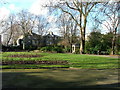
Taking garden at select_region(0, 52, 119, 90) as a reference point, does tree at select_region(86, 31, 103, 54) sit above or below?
above

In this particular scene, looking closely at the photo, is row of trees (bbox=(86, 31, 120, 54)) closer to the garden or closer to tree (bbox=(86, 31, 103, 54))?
tree (bbox=(86, 31, 103, 54))

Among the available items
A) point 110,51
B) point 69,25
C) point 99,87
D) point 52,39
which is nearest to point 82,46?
point 110,51

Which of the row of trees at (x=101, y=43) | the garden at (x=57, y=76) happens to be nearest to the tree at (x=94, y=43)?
the row of trees at (x=101, y=43)

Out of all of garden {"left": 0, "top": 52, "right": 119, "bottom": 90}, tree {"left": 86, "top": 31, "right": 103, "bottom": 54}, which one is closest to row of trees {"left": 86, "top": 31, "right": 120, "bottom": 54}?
tree {"left": 86, "top": 31, "right": 103, "bottom": 54}

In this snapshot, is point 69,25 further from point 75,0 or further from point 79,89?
point 79,89

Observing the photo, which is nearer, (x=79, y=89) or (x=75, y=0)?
(x=79, y=89)

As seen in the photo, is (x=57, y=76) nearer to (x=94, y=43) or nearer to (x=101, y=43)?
(x=101, y=43)

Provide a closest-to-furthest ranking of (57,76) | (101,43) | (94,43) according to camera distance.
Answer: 1. (57,76)
2. (101,43)
3. (94,43)

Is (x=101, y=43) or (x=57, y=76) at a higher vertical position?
(x=101, y=43)

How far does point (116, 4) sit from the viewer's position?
1105 cm

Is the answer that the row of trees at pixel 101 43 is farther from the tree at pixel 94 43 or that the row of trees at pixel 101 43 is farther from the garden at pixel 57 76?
the garden at pixel 57 76

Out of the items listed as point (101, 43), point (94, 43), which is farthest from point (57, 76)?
point (94, 43)

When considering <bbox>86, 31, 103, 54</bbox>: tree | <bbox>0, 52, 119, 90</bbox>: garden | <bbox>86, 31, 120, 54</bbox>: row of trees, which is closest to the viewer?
<bbox>0, 52, 119, 90</bbox>: garden

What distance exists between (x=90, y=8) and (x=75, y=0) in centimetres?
327
